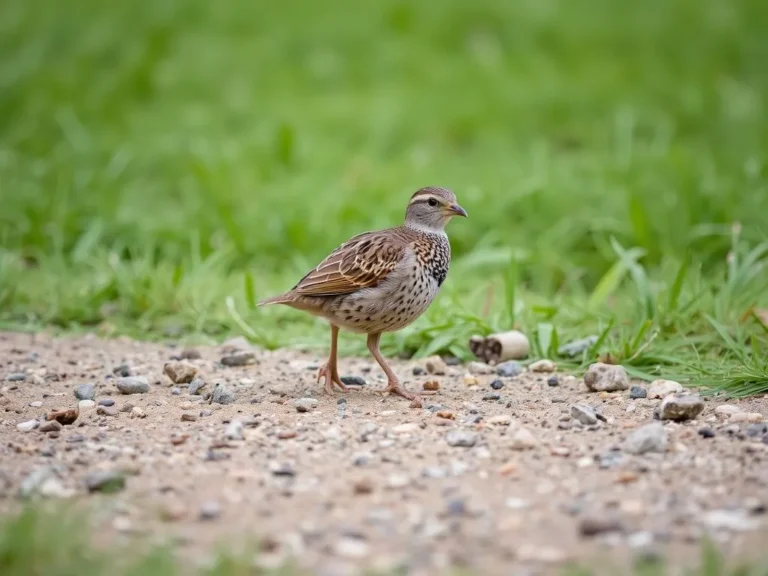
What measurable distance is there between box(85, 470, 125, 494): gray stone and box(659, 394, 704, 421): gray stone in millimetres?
2549

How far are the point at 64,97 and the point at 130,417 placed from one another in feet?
23.4

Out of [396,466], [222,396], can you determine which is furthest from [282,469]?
[222,396]

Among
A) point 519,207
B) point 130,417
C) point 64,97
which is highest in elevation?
point 64,97

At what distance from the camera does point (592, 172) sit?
378 inches

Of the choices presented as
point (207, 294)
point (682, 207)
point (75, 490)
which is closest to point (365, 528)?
point (75, 490)

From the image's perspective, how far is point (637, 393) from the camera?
5.39 metres

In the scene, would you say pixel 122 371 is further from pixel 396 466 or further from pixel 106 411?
pixel 396 466

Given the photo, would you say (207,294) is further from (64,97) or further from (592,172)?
(64,97)

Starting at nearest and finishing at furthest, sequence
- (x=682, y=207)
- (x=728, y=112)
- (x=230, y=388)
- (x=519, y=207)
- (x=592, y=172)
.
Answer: (x=230, y=388), (x=682, y=207), (x=519, y=207), (x=592, y=172), (x=728, y=112)

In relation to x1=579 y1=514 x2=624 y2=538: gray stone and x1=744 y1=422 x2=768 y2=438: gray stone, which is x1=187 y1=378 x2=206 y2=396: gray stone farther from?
x1=744 y1=422 x2=768 y2=438: gray stone

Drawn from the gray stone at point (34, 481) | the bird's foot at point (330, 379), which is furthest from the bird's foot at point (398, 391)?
the gray stone at point (34, 481)

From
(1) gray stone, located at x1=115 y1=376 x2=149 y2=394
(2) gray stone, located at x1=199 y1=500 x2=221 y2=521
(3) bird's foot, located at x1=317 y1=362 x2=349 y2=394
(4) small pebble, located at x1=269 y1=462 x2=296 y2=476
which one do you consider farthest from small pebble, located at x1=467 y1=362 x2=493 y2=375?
(2) gray stone, located at x1=199 y1=500 x2=221 y2=521

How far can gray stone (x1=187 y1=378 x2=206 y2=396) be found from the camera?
219 inches

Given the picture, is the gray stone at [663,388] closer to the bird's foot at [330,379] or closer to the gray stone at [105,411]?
the bird's foot at [330,379]
